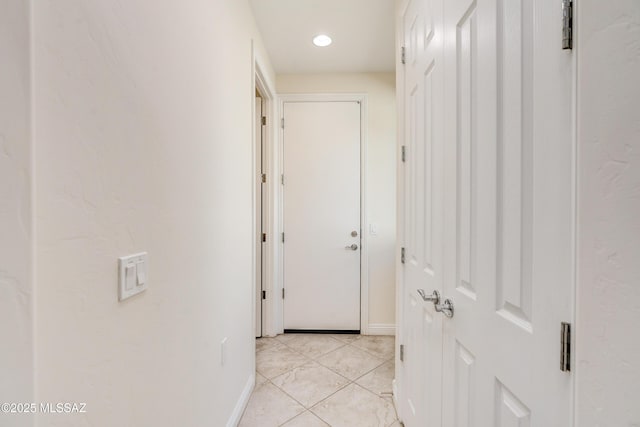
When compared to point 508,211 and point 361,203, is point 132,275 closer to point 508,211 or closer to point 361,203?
point 508,211

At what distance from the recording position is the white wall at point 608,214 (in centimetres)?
38

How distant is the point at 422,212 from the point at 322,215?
1.61 m

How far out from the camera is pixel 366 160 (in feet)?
9.25

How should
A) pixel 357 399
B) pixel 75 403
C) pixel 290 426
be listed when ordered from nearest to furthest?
pixel 75 403
pixel 290 426
pixel 357 399

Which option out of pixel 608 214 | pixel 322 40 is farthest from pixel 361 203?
pixel 608 214

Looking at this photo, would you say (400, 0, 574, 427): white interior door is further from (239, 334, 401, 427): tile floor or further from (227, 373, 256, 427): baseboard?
(227, 373, 256, 427): baseboard

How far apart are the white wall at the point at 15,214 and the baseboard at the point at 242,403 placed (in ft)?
4.43

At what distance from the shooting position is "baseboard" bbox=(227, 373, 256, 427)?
61.4 inches

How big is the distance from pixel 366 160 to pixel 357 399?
2.03m

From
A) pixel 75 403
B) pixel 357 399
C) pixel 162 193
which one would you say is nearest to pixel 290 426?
pixel 357 399

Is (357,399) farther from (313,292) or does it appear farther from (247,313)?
(313,292)

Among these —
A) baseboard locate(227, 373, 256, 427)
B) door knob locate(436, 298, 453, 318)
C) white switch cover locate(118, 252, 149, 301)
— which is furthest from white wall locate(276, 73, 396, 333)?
white switch cover locate(118, 252, 149, 301)

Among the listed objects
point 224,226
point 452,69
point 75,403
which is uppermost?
point 452,69

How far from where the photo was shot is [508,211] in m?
0.66
